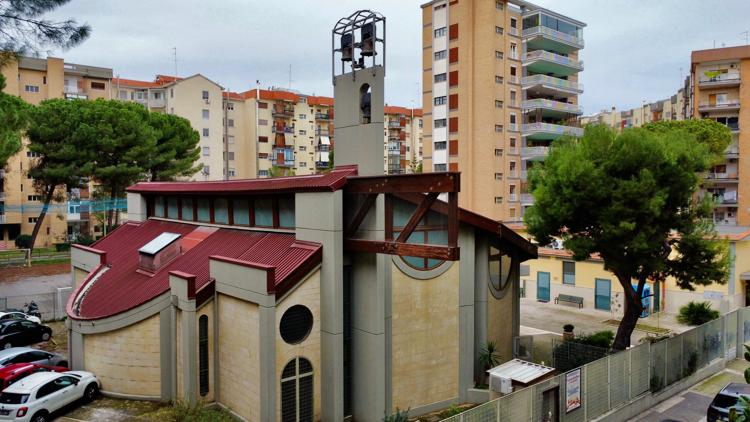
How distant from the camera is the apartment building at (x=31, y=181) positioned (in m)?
61.8

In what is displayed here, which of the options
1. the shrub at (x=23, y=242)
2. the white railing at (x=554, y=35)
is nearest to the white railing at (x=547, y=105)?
the white railing at (x=554, y=35)

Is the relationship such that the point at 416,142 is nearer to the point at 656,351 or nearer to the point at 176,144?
the point at 176,144

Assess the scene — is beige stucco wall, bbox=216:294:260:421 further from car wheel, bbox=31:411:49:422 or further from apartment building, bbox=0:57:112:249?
apartment building, bbox=0:57:112:249

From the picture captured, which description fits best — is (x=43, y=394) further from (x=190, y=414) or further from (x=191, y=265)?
(x=191, y=265)

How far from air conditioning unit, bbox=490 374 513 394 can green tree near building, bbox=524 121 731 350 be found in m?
6.75

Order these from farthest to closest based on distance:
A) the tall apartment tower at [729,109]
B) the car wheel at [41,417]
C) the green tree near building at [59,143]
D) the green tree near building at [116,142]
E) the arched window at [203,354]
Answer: the tall apartment tower at [729,109]
the green tree near building at [116,142]
the green tree near building at [59,143]
the arched window at [203,354]
the car wheel at [41,417]

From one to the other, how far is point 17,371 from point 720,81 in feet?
222

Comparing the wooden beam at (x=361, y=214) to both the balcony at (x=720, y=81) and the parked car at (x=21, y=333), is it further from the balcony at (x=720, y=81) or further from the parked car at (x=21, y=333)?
the balcony at (x=720, y=81)

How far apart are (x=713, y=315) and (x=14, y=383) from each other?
3318 cm

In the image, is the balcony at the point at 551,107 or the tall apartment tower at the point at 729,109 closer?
the balcony at the point at 551,107

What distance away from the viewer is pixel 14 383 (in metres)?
16.8

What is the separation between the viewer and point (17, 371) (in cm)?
1825

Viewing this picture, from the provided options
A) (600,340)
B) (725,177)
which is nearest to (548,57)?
(725,177)

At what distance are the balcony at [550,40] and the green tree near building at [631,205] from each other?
35.9 meters
